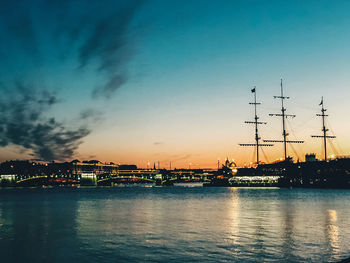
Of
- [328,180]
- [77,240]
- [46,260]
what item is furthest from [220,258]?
[328,180]

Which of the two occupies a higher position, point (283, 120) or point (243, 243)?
point (283, 120)

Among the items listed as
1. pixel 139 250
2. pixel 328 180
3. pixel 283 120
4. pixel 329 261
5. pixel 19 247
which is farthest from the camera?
pixel 283 120

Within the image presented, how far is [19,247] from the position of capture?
28078 millimetres

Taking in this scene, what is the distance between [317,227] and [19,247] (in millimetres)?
26790

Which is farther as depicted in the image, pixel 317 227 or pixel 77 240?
pixel 317 227

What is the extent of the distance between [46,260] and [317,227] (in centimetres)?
2499

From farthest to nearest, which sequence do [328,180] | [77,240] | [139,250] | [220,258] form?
[328,180]
[77,240]
[139,250]
[220,258]

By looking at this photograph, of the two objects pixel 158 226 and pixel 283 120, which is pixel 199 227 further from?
pixel 283 120

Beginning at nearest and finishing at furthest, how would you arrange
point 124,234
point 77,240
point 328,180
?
point 77,240 → point 124,234 → point 328,180

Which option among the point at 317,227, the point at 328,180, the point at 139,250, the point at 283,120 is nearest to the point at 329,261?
the point at 139,250

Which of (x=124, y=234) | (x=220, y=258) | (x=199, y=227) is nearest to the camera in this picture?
(x=220, y=258)

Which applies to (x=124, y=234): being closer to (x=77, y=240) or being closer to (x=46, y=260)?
(x=77, y=240)

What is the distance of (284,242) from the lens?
89.0 feet

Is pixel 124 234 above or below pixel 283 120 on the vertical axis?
below
